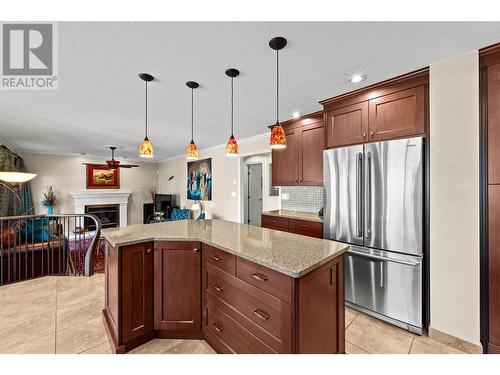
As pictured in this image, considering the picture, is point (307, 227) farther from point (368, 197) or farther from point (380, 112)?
point (380, 112)

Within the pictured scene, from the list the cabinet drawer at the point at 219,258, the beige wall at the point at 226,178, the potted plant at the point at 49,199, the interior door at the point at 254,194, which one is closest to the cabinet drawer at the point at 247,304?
the cabinet drawer at the point at 219,258

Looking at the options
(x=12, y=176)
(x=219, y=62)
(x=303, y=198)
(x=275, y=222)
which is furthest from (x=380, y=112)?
(x=12, y=176)

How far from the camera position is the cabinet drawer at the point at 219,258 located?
61.1 inches

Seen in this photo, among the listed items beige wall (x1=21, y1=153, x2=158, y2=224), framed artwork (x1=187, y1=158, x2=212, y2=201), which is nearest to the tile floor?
framed artwork (x1=187, y1=158, x2=212, y2=201)

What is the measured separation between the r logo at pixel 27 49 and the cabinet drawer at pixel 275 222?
9.70 feet

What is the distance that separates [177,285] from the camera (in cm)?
181

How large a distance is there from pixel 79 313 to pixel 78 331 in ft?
1.19

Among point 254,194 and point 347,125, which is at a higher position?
point 347,125

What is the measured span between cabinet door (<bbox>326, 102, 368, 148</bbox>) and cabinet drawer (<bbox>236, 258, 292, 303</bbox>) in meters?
1.85

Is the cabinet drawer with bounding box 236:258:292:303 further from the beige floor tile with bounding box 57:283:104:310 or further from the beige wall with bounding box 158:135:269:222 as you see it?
the beige wall with bounding box 158:135:269:222

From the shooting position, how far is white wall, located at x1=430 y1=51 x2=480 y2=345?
1.68m

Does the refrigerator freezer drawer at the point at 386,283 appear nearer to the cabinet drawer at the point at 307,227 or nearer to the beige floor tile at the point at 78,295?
the cabinet drawer at the point at 307,227
